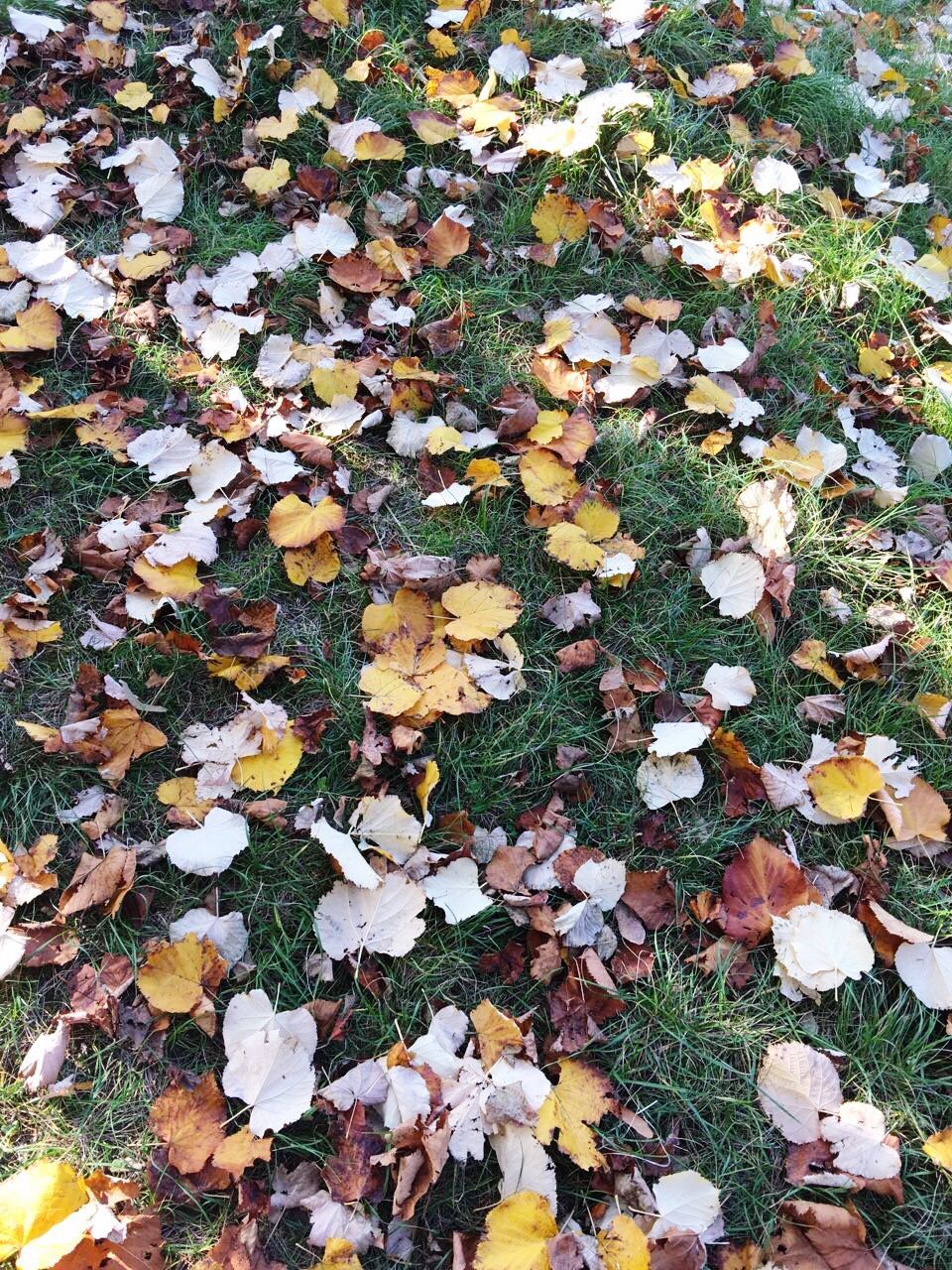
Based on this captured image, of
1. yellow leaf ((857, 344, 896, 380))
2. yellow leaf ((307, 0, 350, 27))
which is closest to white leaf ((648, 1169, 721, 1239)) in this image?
yellow leaf ((857, 344, 896, 380))

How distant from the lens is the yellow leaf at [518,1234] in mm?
1525

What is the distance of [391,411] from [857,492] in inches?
52.4

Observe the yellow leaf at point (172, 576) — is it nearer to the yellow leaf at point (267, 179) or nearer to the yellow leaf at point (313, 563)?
the yellow leaf at point (313, 563)

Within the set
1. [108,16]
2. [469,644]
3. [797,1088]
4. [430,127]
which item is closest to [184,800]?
[469,644]

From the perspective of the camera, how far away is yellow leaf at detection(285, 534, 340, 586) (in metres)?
2.29

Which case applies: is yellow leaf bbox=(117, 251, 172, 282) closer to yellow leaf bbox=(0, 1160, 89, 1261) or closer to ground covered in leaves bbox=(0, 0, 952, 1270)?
ground covered in leaves bbox=(0, 0, 952, 1270)

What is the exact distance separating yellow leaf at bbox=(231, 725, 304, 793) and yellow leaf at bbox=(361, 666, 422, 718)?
201 millimetres

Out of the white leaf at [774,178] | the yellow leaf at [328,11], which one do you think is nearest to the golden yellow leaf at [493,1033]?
the white leaf at [774,178]

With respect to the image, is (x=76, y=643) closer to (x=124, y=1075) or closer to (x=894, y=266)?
(x=124, y=1075)

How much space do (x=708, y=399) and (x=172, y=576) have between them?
5.09ft

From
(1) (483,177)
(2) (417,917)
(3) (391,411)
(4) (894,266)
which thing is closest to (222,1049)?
(2) (417,917)

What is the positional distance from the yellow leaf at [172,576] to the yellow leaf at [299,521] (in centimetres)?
22

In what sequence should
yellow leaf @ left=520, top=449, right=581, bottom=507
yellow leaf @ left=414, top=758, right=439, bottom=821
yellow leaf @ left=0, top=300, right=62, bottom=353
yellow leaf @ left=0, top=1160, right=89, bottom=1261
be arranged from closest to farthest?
yellow leaf @ left=0, top=1160, right=89, bottom=1261, yellow leaf @ left=414, top=758, right=439, bottom=821, yellow leaf @ left=520, top=449, right=581, bottom=507, yellow leaf @ left=0, top=300, right=62, bottom=353

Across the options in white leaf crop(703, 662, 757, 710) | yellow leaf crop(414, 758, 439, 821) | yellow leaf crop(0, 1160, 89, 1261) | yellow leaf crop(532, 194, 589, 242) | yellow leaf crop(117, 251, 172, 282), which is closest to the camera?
yellow leaf crop(0, 1160, 89, 1261)
